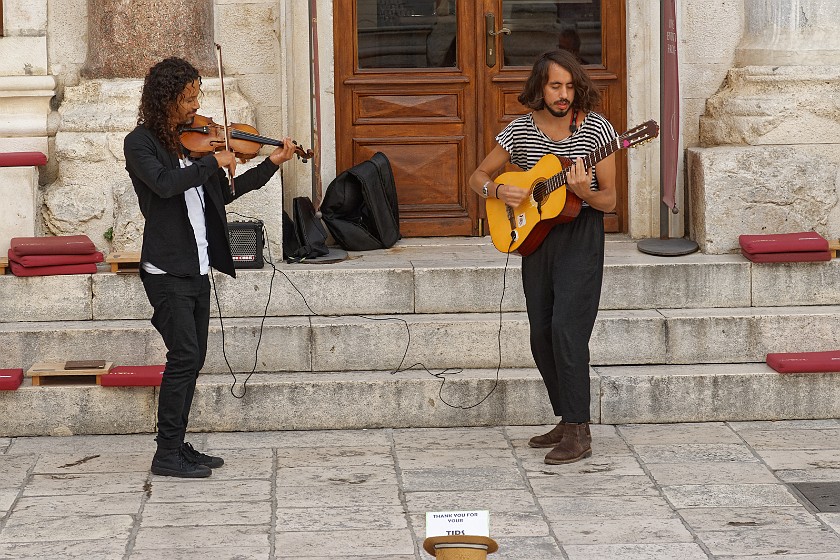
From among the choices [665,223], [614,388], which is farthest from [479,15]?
[614,388]

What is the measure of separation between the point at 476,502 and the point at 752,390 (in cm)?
201

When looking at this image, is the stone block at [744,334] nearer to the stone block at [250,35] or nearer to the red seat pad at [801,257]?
the red seat pad at [801,257]

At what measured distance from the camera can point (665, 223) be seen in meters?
8.59

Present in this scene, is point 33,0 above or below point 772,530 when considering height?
above

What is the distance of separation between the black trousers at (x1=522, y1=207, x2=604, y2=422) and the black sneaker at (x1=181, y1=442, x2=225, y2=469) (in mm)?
1608

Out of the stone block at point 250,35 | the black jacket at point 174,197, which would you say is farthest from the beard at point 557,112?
the stone block at point 250,35

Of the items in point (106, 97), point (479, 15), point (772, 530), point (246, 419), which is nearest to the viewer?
point (772, 530)

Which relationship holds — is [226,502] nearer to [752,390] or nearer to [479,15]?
[752,390]

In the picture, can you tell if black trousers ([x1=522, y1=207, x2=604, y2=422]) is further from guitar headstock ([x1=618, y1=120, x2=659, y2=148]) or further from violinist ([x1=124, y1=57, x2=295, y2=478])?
violinist ([x1=124, y1=57, x2=295, y2=478])

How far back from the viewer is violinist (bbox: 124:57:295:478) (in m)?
6.08

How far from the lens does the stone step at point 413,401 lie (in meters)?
7.11

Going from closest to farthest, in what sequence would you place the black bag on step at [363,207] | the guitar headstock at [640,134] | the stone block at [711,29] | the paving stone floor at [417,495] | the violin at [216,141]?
1. the paving stone floor at [417,495]
2. the guitar headstock at [640,134]
3. the violin at [216,141]
4. the black bag on step at [363,207]
5. the stone block at [711,29]

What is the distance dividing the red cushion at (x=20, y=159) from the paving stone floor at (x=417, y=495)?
72.0 inches

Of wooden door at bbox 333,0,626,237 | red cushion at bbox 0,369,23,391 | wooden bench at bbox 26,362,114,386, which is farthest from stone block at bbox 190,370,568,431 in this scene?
wooden door at bbox 333,0,626,237
